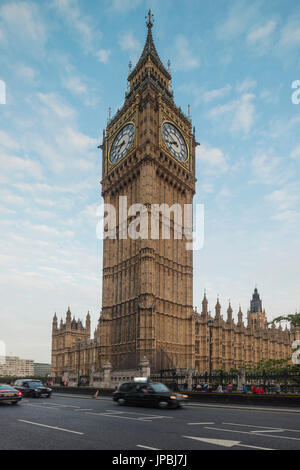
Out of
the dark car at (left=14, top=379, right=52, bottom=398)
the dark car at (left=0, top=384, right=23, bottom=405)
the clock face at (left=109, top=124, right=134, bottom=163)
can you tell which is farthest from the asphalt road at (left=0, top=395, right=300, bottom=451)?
the clock face at (left=109, top=124, right=134, bottom=163)

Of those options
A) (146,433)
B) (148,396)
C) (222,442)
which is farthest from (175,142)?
(222,442)

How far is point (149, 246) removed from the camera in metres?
49.8

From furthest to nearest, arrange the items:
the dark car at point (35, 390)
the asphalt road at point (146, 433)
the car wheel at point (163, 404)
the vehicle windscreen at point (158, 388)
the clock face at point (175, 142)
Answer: the clock face at point (175, 142), the dark car at point (35, 390), the vehicle windscreen at point (158, 388), the car wheel at point (163, 404), the asphalt road at point (146, 433)

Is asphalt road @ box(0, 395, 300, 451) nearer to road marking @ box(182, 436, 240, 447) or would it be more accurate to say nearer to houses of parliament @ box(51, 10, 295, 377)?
road marking @ box(182, 436, 240, 447)

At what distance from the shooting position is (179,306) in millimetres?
54094

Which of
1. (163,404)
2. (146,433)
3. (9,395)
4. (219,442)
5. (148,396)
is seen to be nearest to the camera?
(219,442)

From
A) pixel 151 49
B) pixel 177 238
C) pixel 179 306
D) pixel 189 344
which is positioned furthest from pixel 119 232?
pixel 151 49

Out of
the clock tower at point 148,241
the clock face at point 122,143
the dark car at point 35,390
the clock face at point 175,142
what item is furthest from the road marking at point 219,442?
the clock face at point 122,143

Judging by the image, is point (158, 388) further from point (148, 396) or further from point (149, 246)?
point (149, 246)

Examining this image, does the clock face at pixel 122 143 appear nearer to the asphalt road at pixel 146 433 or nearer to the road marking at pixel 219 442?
the asphalt road at pixel 146 433

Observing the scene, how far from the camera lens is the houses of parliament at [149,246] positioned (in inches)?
1941

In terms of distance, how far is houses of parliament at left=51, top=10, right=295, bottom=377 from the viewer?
49.3 m

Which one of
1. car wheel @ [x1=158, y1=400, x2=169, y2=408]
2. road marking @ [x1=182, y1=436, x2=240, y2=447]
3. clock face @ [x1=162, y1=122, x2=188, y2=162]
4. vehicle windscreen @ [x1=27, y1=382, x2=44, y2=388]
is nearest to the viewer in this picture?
road marking @ [x1=182, y1=436, x2=240, y2=447]

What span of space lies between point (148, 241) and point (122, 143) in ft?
56.6
